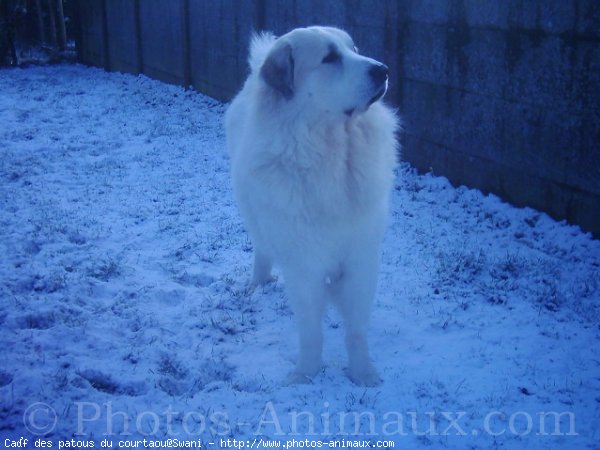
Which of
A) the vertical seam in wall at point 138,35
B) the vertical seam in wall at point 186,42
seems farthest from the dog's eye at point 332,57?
the vertical seam in wall at point 138,35

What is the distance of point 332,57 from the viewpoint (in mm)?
2900

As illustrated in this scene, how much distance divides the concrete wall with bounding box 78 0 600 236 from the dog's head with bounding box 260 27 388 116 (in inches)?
91.2

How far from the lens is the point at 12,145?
781 centimetres

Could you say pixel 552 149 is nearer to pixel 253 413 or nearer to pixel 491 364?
pixel 491 364

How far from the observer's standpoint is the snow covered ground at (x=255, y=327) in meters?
2.74

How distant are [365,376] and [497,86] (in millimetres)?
3164

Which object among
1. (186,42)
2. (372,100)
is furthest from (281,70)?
(186,42)

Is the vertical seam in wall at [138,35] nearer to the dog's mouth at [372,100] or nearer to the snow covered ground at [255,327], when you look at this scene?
the snow covered ground at [255,327]

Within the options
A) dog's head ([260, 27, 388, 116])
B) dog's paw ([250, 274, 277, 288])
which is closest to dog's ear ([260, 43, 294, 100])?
dog's head ([260, 27, 388, 116])

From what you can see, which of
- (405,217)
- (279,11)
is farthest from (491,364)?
(279,11)

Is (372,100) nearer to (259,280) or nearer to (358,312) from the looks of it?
(358,312)

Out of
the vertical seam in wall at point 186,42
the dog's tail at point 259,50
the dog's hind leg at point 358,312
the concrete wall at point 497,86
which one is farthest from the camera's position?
the vertical seam in wall at point 186,42

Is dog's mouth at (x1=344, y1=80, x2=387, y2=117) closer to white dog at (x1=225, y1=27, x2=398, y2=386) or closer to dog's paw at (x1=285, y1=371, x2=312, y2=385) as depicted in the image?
white dog at (x1=225, y1=27, x2=398, y2=386)

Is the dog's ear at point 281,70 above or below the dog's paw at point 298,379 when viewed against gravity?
above
